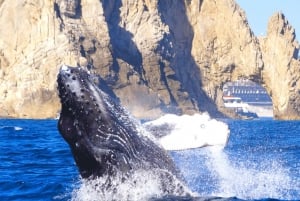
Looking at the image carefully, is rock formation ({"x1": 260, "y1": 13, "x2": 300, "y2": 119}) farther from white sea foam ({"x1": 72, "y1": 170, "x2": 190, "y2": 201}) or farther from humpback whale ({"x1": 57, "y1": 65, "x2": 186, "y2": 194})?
humpback whale ({"x1": 57, "y1": 65, "x2": 186, "y2": 194})

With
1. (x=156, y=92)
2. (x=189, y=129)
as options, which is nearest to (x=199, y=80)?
(x=156, y=92)

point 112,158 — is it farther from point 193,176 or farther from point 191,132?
point 191,132

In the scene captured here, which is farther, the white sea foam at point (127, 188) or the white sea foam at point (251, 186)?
the white sea foam at point (251, 186)

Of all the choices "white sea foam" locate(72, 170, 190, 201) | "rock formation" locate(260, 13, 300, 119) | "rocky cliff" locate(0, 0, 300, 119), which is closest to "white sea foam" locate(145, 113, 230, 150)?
"white sea foam" locate(72, 170, 190, 201)

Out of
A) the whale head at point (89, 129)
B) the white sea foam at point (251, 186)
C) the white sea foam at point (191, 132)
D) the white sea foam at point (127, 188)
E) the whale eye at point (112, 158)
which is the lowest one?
the white sea foam at point (191, 132)

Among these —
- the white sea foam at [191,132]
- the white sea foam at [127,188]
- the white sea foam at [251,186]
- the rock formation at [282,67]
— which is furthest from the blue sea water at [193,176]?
the rock formation at [282,67]

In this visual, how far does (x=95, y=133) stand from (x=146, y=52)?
8116 centimetres

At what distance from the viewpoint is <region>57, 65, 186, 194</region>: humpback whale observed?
586cm

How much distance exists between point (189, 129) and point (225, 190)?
720cm

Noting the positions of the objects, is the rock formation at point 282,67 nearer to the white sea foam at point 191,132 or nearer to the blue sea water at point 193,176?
the white sea foam at point 191,132

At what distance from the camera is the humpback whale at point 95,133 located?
5.86m

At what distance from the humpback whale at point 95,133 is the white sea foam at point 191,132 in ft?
24.7

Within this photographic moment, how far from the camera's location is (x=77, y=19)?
7931cm

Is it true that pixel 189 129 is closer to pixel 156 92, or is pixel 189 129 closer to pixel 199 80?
pixel 156 92
